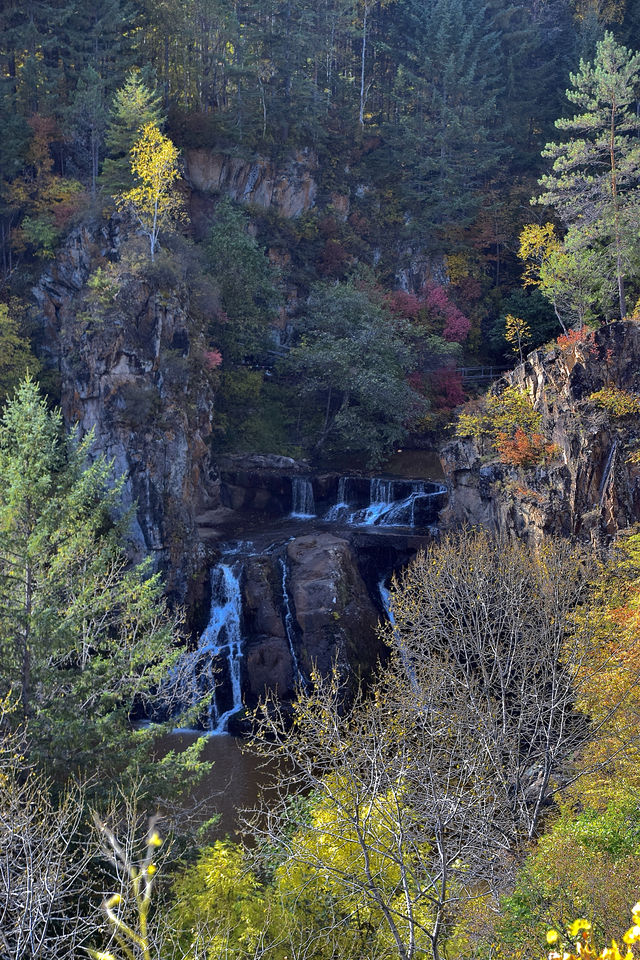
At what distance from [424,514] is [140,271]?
14463mm

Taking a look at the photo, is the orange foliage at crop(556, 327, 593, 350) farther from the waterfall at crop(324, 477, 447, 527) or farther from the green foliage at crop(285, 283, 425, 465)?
the green foliage at crop(285, 283, 425, 465)

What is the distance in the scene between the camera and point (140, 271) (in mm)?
26297

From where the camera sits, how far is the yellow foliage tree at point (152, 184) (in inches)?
1063

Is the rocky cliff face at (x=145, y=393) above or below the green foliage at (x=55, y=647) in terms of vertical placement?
above

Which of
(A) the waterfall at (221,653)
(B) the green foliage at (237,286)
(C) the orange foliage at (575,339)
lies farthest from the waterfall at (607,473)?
(B) the green foliage at (237,286)

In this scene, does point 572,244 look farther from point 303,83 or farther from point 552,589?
point 303,83

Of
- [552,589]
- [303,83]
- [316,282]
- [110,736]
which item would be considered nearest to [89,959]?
[110,736]

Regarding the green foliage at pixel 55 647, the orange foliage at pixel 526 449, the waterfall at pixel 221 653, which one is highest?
the orange foliage at pixel 526 449

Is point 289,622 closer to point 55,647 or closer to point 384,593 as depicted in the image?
point 384,593

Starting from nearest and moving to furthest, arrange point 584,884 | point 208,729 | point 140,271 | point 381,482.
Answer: point 584,884
point 208,729
point 140,271
point 381,482

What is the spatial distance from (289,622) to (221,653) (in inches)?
97.8

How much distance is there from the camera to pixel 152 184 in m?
29.5

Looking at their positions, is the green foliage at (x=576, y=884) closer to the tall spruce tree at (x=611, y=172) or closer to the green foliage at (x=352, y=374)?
the tall spruce tree at (x=611, y=172)

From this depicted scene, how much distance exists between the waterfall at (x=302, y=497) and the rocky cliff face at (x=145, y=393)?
4214mm
